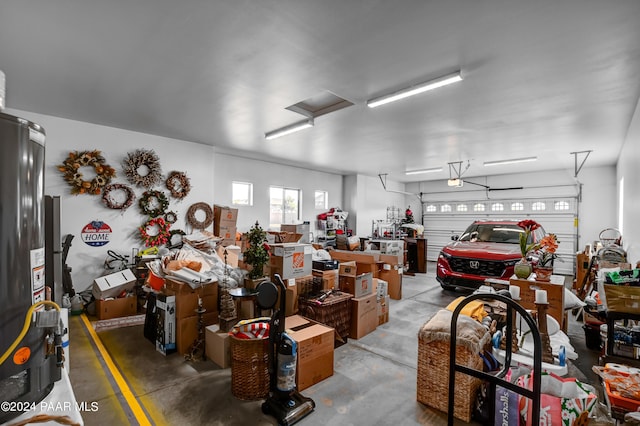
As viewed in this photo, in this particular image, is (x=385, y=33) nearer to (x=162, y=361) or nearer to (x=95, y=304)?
(x=162, y=361)

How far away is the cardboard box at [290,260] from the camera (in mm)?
3650

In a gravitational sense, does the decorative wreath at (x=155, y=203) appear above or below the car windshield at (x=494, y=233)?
above

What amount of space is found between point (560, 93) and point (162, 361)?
5504mm

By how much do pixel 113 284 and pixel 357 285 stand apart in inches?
145

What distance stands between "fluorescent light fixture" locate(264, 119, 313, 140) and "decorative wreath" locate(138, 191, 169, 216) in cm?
231

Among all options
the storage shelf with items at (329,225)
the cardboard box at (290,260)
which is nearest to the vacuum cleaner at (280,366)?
the cardboard box at (290,260)

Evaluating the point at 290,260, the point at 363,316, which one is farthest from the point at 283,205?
the point at 363,316

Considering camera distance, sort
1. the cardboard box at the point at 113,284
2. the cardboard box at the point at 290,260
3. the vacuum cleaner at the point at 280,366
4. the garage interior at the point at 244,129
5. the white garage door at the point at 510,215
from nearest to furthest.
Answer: the garage interior at the point at 244,129 → the vacuum cleaner at the point at 280,366 → the cardboard box at the point at 290,260 → the cardboard box at the point at 113,284 → the white garage door at the point at 510,215

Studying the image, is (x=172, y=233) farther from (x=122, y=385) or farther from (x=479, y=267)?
(x=479, y=267)

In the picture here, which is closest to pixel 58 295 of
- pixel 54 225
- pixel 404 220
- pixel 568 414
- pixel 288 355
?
pixel 54 225

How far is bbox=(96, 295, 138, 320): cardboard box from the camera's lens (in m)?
4.30

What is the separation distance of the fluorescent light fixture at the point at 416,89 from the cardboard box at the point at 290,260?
2070 millimetres

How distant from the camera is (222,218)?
20.6 ft

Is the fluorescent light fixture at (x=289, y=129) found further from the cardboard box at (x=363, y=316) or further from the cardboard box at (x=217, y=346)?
the cardboard box at (x=217, y=346)
